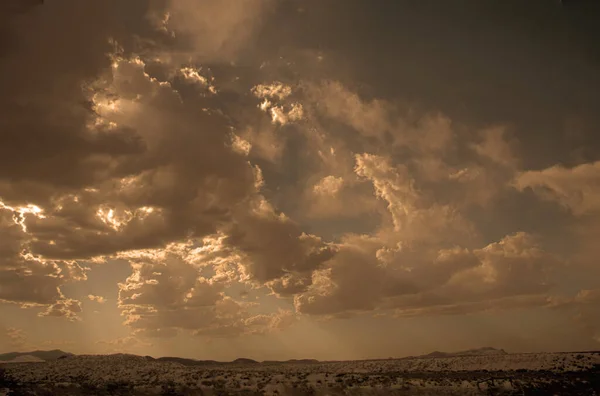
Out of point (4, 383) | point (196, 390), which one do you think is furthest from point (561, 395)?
point (4, 383)

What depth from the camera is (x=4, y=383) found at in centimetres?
5572

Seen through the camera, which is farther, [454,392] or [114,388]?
[114,388]

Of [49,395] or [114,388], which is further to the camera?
[114,388]

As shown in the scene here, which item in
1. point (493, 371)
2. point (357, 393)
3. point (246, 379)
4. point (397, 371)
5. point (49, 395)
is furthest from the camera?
point (397, 371)

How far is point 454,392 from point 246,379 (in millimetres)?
29182

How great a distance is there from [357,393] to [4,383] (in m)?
49.3

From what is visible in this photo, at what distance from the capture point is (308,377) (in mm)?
60219

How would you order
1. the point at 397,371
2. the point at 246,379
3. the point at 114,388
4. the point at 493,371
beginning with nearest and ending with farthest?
the point at 114,388, the point at 246,379, the point at 493,371, the point at 397,371

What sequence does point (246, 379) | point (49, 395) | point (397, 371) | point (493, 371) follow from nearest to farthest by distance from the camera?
1. point (49, 395)
2. point (246, 379)
3. point (493, 371)
4. point (397, 371)

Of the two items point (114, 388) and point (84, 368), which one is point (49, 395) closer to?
point (114, 388)

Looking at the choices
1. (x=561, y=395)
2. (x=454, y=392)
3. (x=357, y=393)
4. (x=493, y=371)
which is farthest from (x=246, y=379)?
(x=493, y=371)

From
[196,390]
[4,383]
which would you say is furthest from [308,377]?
[4,383]

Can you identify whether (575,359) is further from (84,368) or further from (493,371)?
(84,368)

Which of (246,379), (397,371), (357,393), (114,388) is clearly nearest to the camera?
(357,393)
